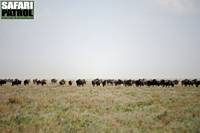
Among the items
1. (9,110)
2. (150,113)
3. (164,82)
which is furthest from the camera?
(164,82)

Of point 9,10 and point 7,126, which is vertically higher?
point 9,10

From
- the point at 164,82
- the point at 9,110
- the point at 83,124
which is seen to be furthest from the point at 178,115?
the point at 164,82

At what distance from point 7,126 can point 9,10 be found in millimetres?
7811

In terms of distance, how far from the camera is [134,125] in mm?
19297

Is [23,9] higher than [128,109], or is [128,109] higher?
[23,9]

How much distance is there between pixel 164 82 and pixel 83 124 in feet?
165

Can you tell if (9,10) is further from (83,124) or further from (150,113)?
→ (150,113)

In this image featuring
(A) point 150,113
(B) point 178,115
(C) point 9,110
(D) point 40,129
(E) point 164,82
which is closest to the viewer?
(D) point 40,129

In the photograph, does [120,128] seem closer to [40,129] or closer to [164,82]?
[40,129]

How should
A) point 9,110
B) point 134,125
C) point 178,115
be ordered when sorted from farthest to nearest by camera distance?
point 9,110 < point 178,115 < point 134,125

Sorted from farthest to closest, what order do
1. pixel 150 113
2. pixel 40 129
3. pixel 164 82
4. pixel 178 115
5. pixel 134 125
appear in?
pixel 164 82 < pixel 150 113 < pixel 178 115 < pixel 134 125 < pixel 40 129

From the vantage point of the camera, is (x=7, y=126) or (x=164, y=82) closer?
(x=7, y=126)

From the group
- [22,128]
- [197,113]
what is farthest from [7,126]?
[197,113]

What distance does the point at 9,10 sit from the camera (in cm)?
2331
